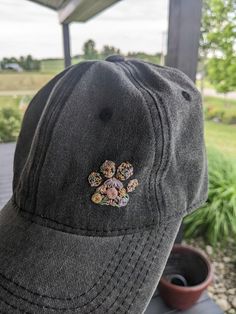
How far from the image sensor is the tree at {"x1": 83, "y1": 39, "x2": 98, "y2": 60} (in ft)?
5.38

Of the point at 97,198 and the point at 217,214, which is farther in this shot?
the point at 217,214

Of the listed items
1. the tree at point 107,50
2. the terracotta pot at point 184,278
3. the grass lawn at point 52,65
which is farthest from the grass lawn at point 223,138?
the grass lawn at point 52,65

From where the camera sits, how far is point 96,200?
19.2 inches

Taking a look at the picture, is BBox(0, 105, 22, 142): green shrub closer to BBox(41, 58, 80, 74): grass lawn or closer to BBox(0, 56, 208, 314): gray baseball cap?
BBox(41, 58, 80, 74): grass lawn

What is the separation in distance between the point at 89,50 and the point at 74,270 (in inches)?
60.3

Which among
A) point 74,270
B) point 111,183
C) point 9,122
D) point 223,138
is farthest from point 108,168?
point 9,122

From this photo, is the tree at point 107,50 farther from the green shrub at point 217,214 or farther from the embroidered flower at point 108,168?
the embroidered flower at point 108,168

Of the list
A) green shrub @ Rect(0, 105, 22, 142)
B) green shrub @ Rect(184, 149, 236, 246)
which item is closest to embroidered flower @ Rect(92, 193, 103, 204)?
green shrub @ Rect(184, 149, 236, 246)

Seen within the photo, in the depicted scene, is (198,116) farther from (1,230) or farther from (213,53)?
(213,53)

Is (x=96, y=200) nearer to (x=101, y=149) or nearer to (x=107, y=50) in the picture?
(x=101, y=149)

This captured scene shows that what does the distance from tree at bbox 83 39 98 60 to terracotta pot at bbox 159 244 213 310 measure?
1.12 m

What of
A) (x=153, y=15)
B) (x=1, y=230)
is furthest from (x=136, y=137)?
(x=153, y=15)

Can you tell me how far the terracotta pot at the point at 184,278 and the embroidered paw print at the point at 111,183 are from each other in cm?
63

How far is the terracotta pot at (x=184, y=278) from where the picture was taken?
3.18 ft
